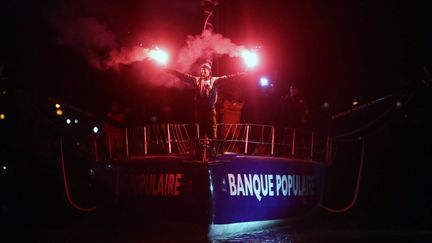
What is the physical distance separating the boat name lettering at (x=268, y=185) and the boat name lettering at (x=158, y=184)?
135cm

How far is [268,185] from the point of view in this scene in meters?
14.1

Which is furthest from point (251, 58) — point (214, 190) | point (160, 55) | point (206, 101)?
point (214, 190)

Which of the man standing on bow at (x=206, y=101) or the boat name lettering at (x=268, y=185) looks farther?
the man standing on bow at (x=206, y=101)

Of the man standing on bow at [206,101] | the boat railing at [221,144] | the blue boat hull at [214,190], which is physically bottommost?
the blue boat hull at [214,190]

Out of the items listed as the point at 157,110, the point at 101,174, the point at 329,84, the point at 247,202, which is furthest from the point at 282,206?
the point at 329,84

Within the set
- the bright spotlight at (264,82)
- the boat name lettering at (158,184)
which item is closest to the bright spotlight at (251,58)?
the boat name lettering at (158,184)

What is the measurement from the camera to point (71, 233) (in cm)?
1527

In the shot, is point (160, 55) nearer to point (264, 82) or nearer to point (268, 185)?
point (268, 185)

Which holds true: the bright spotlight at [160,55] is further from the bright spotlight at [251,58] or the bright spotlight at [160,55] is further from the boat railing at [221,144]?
the bright spotlight at [251,58]

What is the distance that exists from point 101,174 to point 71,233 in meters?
1.87

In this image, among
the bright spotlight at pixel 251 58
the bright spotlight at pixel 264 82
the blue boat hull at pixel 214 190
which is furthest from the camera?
the bright spotlight at pixel 264 82

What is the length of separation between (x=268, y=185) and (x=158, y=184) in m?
2.84

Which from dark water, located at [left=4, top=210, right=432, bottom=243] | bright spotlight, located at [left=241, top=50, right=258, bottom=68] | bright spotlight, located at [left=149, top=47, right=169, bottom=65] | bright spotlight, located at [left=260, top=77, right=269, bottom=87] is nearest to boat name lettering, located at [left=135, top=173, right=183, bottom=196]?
dark water, located at [left=4, top=210, right=432, bottom=243]

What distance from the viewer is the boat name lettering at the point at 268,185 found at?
13.3 meters
